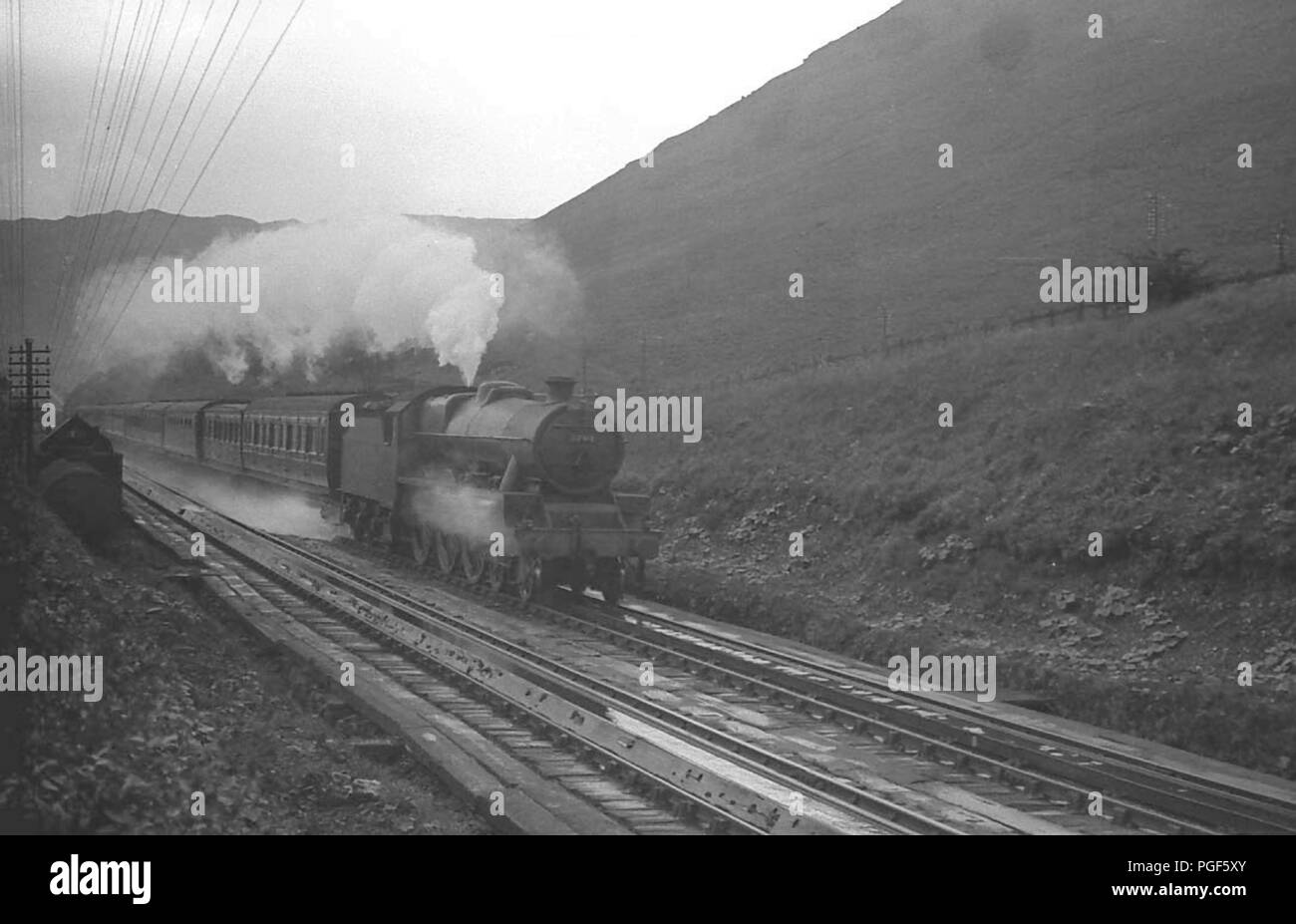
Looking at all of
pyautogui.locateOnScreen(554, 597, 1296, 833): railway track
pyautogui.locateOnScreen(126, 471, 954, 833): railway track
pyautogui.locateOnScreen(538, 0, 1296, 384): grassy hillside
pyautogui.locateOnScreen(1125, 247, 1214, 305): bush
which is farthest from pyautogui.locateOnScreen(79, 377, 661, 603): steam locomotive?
pyautogui.locateOnScreen(538, 0, 1296, 384): grassy hillside

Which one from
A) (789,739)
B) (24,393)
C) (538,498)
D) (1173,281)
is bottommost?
(789,739)

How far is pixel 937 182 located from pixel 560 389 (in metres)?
37.7

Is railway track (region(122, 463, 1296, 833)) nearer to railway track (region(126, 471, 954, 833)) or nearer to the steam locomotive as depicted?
railway track (region(126, 471, 954, 833))

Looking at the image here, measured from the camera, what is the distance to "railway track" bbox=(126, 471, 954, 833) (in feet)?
26.3

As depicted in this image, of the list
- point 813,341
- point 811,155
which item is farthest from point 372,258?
point 811,155

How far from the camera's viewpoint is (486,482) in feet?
59.1

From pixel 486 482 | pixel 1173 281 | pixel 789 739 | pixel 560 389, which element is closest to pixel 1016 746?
pixel 789 739

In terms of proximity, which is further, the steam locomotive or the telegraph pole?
the telegraph pole

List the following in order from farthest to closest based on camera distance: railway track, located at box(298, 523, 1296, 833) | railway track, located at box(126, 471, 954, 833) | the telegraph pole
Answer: the telegraph pole < railway track, located at box(298, 523, 1296, 833) < railway track, located at box(126, 471, 954, 833)

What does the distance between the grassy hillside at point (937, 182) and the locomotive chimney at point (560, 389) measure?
15.8 m

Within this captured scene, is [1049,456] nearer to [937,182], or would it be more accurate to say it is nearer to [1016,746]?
[1016,746]

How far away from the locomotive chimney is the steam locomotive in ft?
0.07

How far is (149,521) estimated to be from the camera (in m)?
26.7
